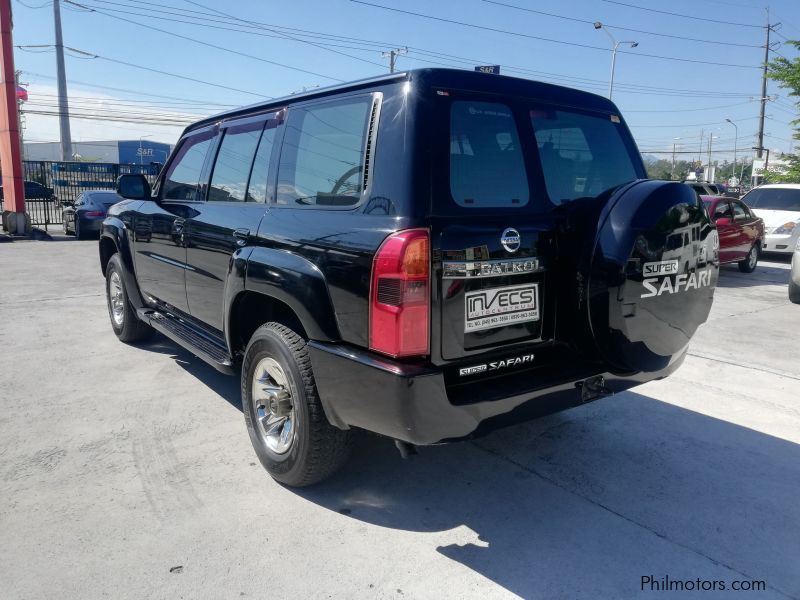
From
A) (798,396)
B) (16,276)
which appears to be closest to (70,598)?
(798,396)

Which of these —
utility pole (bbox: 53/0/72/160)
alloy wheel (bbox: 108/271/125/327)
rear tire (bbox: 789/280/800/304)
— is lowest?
rear tire (bbox: 789/280/800/304)

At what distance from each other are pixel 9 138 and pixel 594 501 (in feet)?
58.2

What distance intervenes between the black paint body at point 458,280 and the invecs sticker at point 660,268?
0.03m

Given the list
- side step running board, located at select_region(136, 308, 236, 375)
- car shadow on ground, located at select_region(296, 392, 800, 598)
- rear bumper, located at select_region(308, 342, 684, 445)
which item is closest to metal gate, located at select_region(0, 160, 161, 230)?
side step running board, located at select_region(136, 308, 236, 375)

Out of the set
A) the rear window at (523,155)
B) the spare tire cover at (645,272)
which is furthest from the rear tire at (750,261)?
the spare tire cover at (645,272)

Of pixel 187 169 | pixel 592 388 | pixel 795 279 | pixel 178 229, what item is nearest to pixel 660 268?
pixel 592 388

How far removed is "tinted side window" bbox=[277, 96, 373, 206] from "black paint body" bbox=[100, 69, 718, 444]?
0.07 m

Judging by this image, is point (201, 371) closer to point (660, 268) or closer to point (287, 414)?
point (287, 414)

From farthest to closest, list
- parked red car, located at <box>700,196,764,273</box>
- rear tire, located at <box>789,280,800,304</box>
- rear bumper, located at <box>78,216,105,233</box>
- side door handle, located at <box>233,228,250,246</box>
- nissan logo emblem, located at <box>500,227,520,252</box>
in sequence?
rear bumper, located at <box>78,216,105,233</box> → parked red car, located at <box>700,196,764,273</box> → rear tire, located at <box>789,280,800,304</box> → side door handle, located at <box>233,228,250,246</box> → nissan logo emblem, located at <box>500,227,520,252</box>

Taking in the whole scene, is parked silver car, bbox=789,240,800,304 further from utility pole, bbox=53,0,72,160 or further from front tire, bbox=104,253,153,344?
utility pole, bbox=53,0,72,160

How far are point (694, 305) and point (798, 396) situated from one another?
2.51m

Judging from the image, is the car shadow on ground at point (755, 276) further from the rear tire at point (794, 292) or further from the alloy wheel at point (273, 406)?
the alloy wheel at point (273, 406)

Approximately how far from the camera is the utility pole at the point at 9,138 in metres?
15.2

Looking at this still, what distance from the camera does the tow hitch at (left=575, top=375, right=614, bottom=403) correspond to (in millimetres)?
2924
